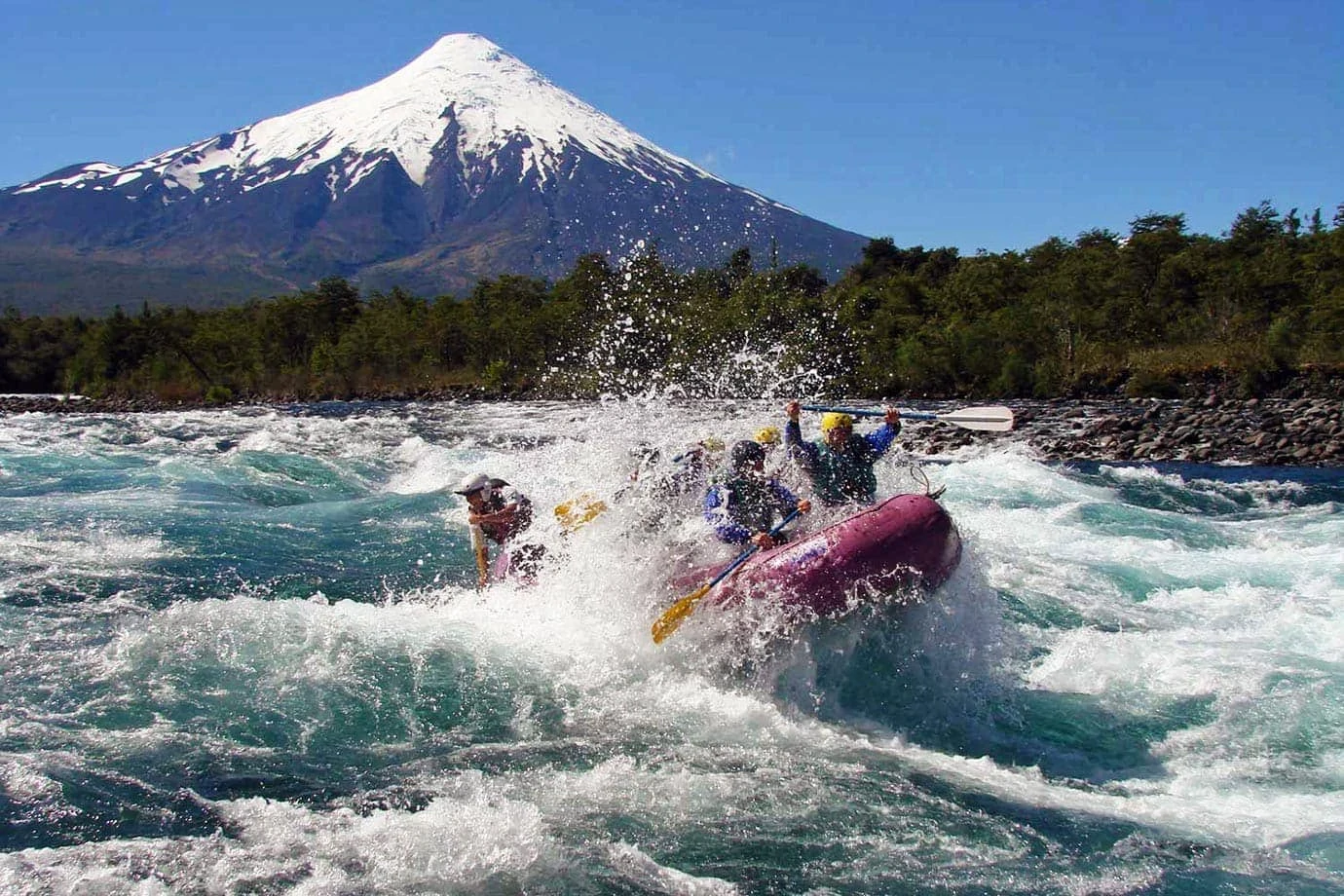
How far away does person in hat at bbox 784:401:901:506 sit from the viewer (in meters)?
8.49

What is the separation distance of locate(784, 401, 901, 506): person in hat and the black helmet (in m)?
0.36

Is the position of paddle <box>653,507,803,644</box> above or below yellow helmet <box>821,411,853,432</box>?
below

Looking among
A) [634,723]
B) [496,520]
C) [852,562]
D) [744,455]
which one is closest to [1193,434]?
[744,455]

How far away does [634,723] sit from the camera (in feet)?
21.8

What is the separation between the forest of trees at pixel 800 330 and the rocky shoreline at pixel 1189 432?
10.9 ft

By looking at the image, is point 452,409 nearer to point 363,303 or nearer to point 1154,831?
point 363,303

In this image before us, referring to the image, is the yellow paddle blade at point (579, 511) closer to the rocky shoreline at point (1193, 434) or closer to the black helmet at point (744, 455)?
the black helmet at point (744, 455)

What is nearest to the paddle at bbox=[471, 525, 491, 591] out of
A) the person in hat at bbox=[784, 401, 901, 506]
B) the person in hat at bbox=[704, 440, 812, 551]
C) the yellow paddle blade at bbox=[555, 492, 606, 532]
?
the yellow paddle blade at bbox=[555, 492, 606, 532]

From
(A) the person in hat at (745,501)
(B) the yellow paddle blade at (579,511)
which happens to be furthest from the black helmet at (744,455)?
(B) the yellow paddle blade at (579,511)

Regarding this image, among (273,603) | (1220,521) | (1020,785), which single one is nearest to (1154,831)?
(1020,785)

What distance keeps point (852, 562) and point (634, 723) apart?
1840mm

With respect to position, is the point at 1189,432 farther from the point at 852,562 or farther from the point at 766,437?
the point at 852,562

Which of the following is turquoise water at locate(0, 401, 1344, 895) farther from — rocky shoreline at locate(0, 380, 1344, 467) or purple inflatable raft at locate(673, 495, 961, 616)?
rocky shoreline at locate(0, 380, 1344, 467)

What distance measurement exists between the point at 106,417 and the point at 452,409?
37.1 ft
